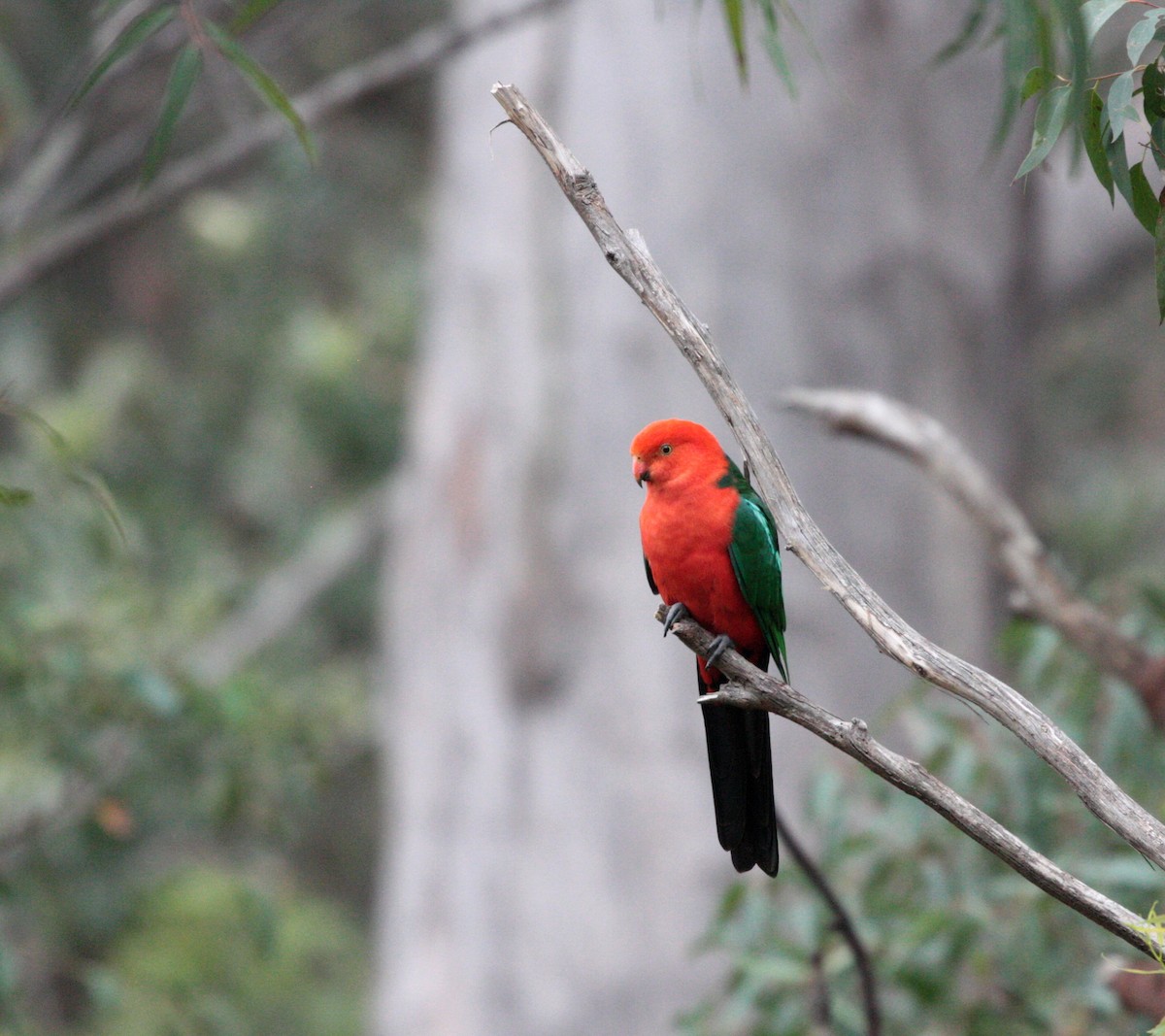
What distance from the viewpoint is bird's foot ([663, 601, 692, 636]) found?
1899 millimetres

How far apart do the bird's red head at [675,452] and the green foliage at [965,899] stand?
1254 millimetres

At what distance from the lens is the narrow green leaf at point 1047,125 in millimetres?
1409

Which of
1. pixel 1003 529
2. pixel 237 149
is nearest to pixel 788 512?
pixel 1003 529

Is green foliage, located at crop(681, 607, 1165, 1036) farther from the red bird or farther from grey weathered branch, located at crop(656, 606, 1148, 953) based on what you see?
grey weathered branch, located at crop(656, 606, 1148, 953)

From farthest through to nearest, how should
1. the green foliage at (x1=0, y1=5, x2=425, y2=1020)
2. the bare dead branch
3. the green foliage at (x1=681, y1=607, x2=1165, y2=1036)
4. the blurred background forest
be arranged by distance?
the bare dead branch, the green foliage at (x1=0, y1=5, x2=425, y2=1020), the blurred background forest, the green foliage at (x1=681, y1=607, x2=1165, y2=1036)

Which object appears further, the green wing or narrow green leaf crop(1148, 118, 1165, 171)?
the green wing

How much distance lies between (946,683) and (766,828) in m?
0.39

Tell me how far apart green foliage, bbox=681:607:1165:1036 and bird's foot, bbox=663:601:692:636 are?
103cm

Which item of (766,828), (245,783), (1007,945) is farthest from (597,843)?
(766,828)

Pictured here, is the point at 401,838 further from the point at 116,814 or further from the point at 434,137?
the point at 434,137

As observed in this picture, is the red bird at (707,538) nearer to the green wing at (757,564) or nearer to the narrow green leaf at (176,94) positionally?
the green wing at (757,564)

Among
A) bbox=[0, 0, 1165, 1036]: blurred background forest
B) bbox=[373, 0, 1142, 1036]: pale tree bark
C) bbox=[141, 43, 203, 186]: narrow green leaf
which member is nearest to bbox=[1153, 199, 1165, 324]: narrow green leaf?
bbox=[141, 43, 203, 186]: narrow green leaf

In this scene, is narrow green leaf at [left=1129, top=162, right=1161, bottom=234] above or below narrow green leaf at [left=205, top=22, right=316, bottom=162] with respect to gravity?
below

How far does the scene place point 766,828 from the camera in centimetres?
167
